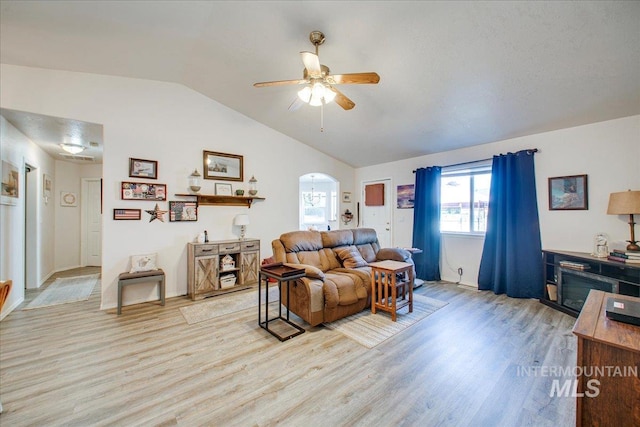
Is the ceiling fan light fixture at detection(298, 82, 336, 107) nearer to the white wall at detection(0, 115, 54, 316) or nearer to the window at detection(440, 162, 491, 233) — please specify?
the window at detection(440, 162, 491, 233)

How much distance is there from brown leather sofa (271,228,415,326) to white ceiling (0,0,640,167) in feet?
6.68

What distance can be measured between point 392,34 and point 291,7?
0.98m

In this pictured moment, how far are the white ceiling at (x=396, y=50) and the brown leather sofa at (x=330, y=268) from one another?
2036 mm

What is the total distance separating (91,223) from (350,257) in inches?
251

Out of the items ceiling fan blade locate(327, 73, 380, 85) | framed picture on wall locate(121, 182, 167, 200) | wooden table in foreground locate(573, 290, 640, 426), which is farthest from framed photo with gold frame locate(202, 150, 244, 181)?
wooden table in foreground locate(573, 290, 640, 426)

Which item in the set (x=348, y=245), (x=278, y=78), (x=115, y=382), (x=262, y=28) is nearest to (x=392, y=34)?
(x=262, y=28)

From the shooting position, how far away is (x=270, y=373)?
206 cm

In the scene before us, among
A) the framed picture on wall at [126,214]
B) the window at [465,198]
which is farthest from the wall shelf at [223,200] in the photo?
the window at [465,198]

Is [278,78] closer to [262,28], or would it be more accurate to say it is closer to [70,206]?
[262,28]

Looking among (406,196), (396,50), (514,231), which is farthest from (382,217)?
(396,50)

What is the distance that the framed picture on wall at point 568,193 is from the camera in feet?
11.1

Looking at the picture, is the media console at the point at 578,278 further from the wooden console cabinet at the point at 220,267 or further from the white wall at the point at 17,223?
the white wall at the point at 17,223

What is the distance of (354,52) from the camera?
9.02ft

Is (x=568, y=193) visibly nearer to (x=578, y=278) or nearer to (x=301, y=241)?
(x=578, y=278)
